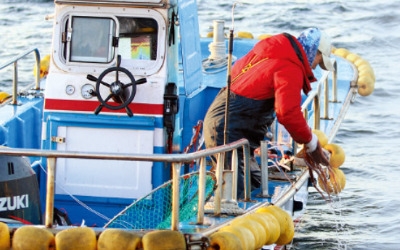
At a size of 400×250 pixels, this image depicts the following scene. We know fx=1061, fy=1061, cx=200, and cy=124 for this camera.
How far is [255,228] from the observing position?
6.96 m

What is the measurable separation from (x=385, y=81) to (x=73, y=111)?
36.7 feet

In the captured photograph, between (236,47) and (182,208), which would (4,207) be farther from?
(236,47)

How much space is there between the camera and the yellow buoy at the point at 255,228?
6.93 m

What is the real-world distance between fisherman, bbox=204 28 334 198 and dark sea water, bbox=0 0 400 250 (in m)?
3.36

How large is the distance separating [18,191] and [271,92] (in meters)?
2.00

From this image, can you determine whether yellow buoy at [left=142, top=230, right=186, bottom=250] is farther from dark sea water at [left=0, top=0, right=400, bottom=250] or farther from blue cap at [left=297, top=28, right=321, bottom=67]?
dark sea water at [left=0, top=0, right=400, bottom=250]

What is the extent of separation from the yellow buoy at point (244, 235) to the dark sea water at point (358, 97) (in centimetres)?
444

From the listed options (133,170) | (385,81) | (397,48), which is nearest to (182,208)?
(133,170)

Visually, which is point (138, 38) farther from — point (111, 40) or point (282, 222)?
point (282, 222)

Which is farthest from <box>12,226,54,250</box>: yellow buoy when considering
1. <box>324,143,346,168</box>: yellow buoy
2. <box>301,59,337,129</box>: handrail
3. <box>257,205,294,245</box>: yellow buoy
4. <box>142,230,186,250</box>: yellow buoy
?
<box>324,143,346,168</box>: yellow buoy

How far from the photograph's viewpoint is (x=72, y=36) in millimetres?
8734

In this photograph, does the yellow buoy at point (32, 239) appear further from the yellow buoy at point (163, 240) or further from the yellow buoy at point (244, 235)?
the yellow buoy at point (244, 235)

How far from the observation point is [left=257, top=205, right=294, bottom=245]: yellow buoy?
7410 mm

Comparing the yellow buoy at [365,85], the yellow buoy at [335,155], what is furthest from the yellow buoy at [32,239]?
the yellow buoy at [365,85]
